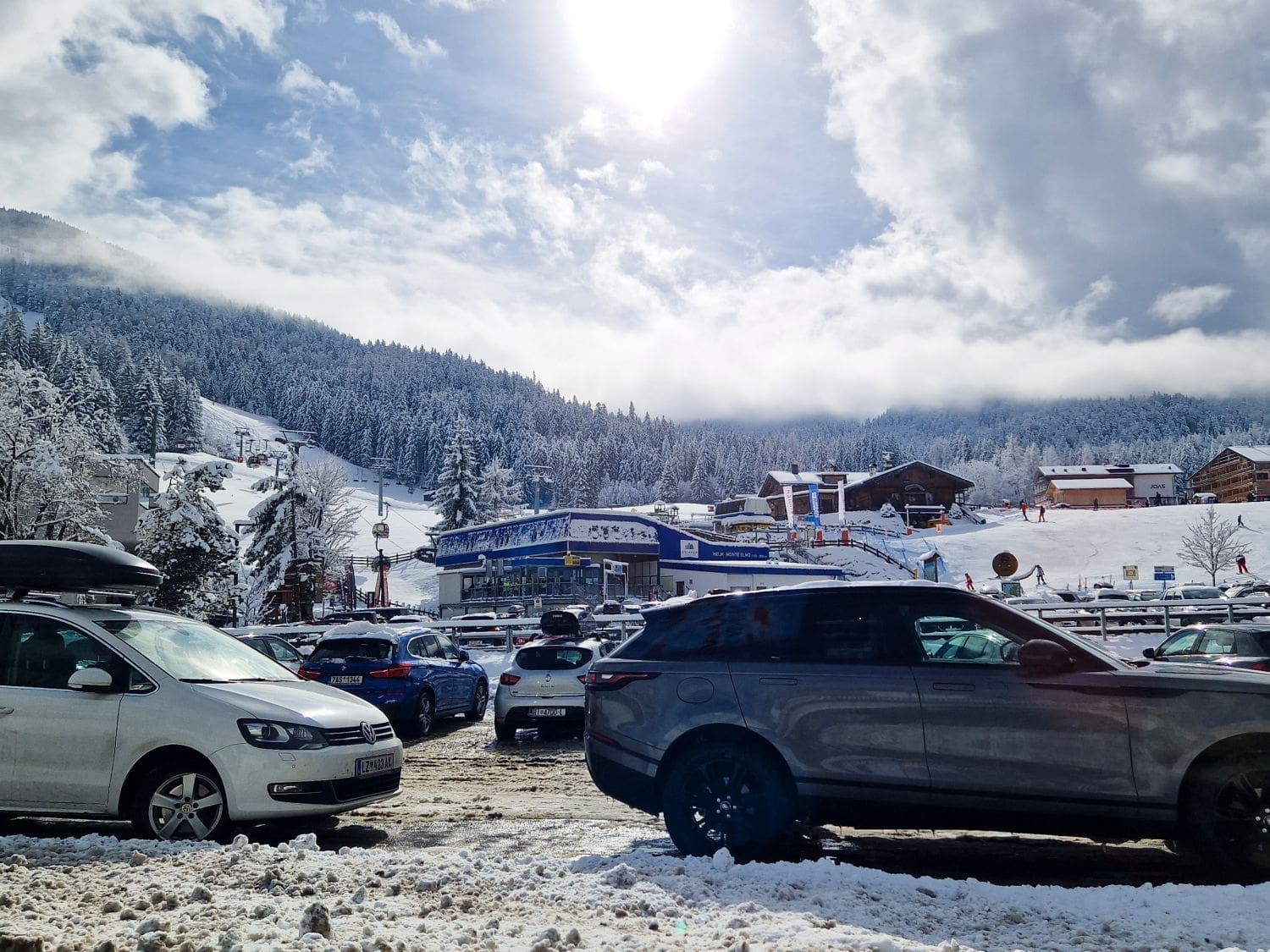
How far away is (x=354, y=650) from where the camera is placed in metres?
14.2

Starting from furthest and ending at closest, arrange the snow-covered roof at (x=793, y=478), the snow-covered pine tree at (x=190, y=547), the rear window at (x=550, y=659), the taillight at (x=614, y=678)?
1. the snow-covered roof at (x=793, y=478)
2. the snow-covered pine tree at (x=190, y=547)
3. the rear window at (x=550, y=659)
4. the taillight at (x=614, y=678)

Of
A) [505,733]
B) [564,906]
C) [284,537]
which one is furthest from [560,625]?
[284,537]

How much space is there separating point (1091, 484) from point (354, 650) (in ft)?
377

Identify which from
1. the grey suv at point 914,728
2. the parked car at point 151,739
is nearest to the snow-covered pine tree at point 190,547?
the parked car at point 151,739

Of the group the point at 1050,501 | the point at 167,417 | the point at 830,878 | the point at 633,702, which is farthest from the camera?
the point at 167,417

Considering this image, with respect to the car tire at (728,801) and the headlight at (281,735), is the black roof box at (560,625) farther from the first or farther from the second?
the car tire at (728,801)

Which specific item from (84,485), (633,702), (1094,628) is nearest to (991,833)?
(633,702)

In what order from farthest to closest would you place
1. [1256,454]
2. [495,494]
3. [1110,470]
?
[1110,470]
[1256,454]
[495,494]

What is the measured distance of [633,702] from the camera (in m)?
6.39

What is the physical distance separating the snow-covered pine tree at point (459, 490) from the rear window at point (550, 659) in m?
62.5

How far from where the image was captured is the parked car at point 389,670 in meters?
14.0

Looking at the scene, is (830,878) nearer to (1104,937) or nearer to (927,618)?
(1104,937)

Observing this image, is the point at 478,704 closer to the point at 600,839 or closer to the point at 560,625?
the point at 560,625

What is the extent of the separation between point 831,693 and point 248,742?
4.12 m
